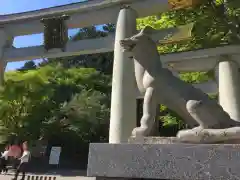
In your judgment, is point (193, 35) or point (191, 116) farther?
point (193, 35)

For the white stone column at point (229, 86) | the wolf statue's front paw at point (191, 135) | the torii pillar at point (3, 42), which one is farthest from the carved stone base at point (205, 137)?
the torii pillar at point (3, 42)

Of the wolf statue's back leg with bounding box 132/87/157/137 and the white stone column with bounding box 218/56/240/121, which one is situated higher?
the white stone column with bounding box 218/56/240/121

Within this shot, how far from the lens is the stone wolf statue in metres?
3.56

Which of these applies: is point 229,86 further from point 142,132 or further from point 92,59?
point 92,59

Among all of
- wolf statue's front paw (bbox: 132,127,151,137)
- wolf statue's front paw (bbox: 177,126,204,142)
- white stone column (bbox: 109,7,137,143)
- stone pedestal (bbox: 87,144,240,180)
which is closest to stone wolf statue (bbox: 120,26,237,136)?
wolf statue's front paw (bbox: 132,127,151,137)

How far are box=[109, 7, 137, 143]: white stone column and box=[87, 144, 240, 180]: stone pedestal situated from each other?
17.5ft

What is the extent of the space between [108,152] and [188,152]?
901mm

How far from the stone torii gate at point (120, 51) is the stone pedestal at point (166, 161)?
17.8 feet

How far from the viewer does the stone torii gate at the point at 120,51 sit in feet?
30.2

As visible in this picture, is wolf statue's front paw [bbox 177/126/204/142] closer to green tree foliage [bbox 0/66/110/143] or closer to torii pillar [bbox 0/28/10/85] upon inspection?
torii pillar [bbox 0/28/10/85]

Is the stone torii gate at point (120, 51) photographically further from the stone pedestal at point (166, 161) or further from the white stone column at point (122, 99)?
the stone pedestal at point (166, 161)

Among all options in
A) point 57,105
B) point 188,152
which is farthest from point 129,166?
point 57,105

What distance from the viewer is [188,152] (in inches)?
125

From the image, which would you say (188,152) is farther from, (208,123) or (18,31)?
(18,31)
